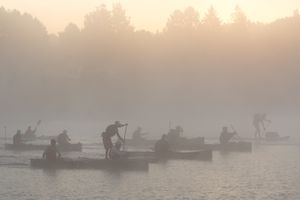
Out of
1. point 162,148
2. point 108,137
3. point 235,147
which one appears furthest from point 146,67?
point 108,137

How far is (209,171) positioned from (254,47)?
107 m

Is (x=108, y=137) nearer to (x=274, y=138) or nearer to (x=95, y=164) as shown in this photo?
(x=95, y=164)

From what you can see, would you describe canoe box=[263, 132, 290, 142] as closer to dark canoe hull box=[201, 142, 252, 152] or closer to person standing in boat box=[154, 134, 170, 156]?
dark canoe hull box=[201, 142, 252, 152]

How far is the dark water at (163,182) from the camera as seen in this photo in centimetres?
3097

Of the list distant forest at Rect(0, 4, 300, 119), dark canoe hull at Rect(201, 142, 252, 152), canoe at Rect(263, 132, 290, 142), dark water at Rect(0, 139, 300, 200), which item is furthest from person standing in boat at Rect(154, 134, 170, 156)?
distant forest at Rect(0, 4, 300, 119)

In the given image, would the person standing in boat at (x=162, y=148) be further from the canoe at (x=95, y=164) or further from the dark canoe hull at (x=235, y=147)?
the dark canoe hull at (x=235, y=147)

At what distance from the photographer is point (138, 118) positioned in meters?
136

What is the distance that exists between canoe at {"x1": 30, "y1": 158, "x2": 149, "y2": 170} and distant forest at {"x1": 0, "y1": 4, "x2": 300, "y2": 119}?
308ft

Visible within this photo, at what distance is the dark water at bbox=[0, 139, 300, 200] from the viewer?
30969mm

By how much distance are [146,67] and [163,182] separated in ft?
369

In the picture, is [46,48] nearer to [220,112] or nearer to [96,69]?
[96,69]

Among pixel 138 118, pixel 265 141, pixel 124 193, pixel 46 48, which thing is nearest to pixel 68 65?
pixel 46 48

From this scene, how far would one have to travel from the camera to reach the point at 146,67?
147 meters

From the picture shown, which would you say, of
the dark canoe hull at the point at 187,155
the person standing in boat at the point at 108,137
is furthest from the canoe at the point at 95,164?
the dark canoe hull at the point at 187,155
